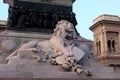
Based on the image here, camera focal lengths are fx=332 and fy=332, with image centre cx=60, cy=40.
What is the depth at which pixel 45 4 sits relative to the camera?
12.7 metres

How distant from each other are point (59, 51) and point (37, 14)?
2714 millimetres

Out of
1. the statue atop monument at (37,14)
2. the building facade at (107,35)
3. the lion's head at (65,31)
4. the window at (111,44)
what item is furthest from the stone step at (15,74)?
the window at (111,44)

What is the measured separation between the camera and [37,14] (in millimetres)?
12367

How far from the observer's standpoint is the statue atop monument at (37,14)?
1203cm

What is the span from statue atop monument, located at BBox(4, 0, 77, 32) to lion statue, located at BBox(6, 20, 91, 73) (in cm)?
174

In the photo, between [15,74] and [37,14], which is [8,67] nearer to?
[15,74]

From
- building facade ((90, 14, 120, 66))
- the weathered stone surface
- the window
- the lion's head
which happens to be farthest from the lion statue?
the window

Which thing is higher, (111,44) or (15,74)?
(111,44)

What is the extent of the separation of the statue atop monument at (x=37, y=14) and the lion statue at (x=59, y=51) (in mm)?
1737

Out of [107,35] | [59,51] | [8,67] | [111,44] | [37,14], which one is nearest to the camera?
[8,67]

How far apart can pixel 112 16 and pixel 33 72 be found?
4246 cm

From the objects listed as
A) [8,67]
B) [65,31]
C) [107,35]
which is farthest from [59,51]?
[107,35]

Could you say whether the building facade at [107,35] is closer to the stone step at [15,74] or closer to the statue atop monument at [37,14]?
the statue atop monument at [37,14]

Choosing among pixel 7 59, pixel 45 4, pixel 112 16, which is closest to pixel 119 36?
pixel 112 16
